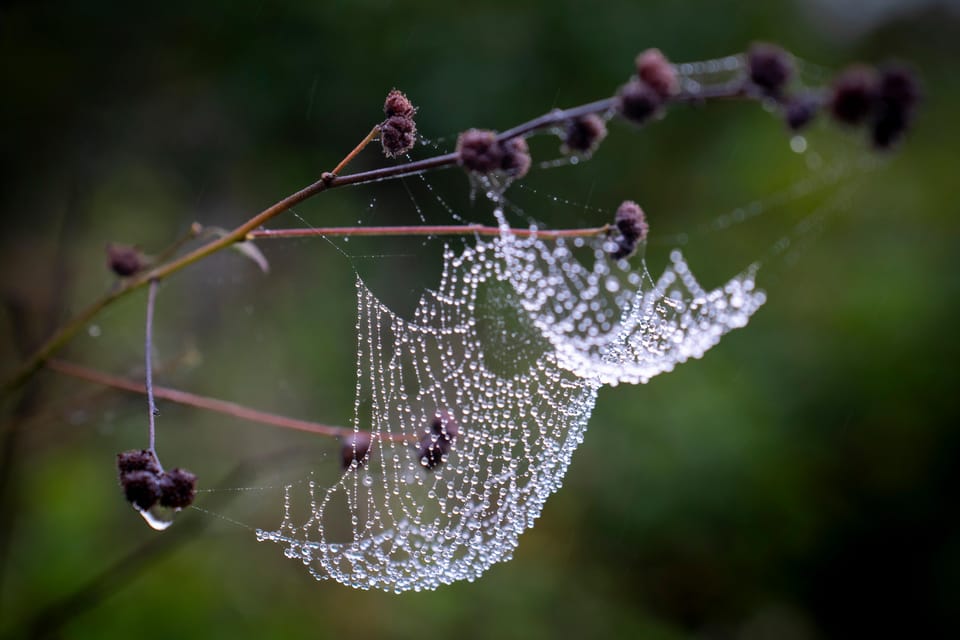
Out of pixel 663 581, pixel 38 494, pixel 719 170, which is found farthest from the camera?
pixel 719 170

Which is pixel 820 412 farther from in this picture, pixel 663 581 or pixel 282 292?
pixel 282 292

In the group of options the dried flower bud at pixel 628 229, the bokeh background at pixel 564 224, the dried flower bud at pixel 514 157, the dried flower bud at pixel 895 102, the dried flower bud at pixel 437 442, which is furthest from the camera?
the bokeh background at pixel 564 224

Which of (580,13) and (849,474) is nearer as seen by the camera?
(849,474)

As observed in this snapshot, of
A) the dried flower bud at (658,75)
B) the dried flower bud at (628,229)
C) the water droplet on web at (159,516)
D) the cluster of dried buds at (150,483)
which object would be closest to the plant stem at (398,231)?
the dried flower bud at (628,229)

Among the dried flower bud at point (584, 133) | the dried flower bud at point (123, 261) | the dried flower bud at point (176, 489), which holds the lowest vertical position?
the dried flower bud at point (176, 489)

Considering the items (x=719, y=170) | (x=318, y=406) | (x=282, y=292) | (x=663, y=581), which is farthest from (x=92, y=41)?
(x=663, y=581)

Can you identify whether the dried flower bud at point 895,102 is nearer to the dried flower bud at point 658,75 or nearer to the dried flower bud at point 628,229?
the dried flower bud at point 658,75

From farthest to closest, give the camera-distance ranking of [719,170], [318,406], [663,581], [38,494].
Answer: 1. [719,170]
2. [318,406]
3. [663,581]
4. [38,494]
